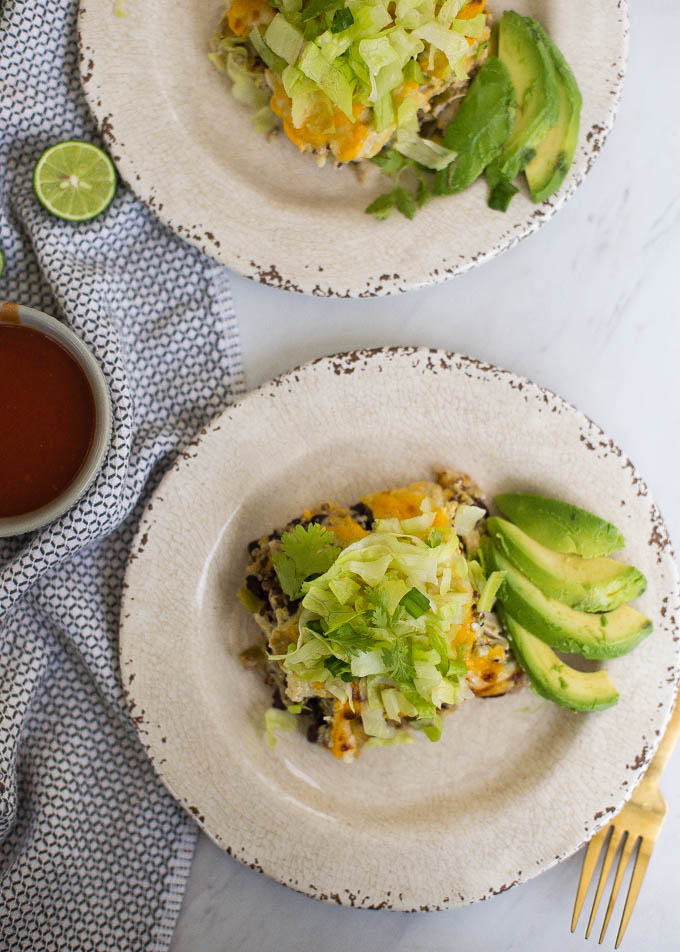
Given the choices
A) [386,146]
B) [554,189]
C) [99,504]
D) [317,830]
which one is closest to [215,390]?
[99,504]

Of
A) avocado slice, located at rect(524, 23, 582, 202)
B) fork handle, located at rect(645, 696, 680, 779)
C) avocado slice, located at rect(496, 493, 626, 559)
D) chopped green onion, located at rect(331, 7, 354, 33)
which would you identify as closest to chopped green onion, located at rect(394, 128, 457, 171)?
avocado slice, located at rect(524, 23, 582, 202)

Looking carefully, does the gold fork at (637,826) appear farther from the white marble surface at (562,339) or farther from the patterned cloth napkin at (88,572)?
the patterned cloth napkin at (88,572)

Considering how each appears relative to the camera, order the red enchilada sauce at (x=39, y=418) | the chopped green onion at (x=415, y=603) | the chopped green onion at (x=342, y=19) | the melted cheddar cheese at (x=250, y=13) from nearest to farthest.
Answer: the chopped green onion at (x=415, y=603) → the chopped green onion at (x=342, y=19) → the red enchilada sauce at (x=39, y=418) → the melted cheddar cheese at (x=250, y=13)

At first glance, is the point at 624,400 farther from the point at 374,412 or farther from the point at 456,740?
the point at 456,740

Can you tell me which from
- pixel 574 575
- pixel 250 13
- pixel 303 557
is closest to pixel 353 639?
pixel 303 557

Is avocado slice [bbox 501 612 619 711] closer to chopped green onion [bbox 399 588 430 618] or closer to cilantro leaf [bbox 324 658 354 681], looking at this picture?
chopped green onion [bbox 399 588 430 618]

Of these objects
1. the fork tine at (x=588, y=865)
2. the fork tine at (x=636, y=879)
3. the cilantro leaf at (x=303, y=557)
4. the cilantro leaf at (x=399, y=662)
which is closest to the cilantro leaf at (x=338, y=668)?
the cilantro leaf at (x=399, y=662)
